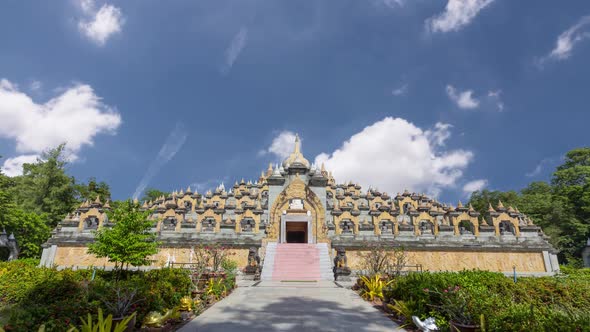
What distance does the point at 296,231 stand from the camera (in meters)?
31.8

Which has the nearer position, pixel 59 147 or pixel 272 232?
pixel 272 232

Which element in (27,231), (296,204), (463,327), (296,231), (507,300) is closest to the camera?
(463,327)

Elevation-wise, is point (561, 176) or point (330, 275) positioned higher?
point (561, 176)

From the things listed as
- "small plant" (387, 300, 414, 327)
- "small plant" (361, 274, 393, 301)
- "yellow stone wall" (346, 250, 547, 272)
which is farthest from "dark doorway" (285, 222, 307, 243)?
"small plant" (387, 300, 414, 327)

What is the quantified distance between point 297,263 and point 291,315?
504 inches

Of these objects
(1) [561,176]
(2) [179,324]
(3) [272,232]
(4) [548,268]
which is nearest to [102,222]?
(3) [272,232]

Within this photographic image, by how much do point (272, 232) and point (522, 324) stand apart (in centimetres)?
2170

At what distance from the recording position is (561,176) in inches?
1721

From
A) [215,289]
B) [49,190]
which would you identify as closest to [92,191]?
[49,190]

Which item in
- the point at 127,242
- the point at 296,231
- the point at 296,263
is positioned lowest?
the point at 296,263

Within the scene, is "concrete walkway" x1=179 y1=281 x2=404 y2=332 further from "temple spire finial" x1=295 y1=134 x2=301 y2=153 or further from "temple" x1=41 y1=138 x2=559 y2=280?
"temple spire finial" x1=295 y1=134 x2=301 y2=153

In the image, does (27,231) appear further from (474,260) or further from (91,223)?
(474,260)

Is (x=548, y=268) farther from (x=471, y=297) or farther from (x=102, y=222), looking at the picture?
(x=102, y=222)

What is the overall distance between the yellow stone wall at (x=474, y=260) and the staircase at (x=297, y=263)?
279 cm
